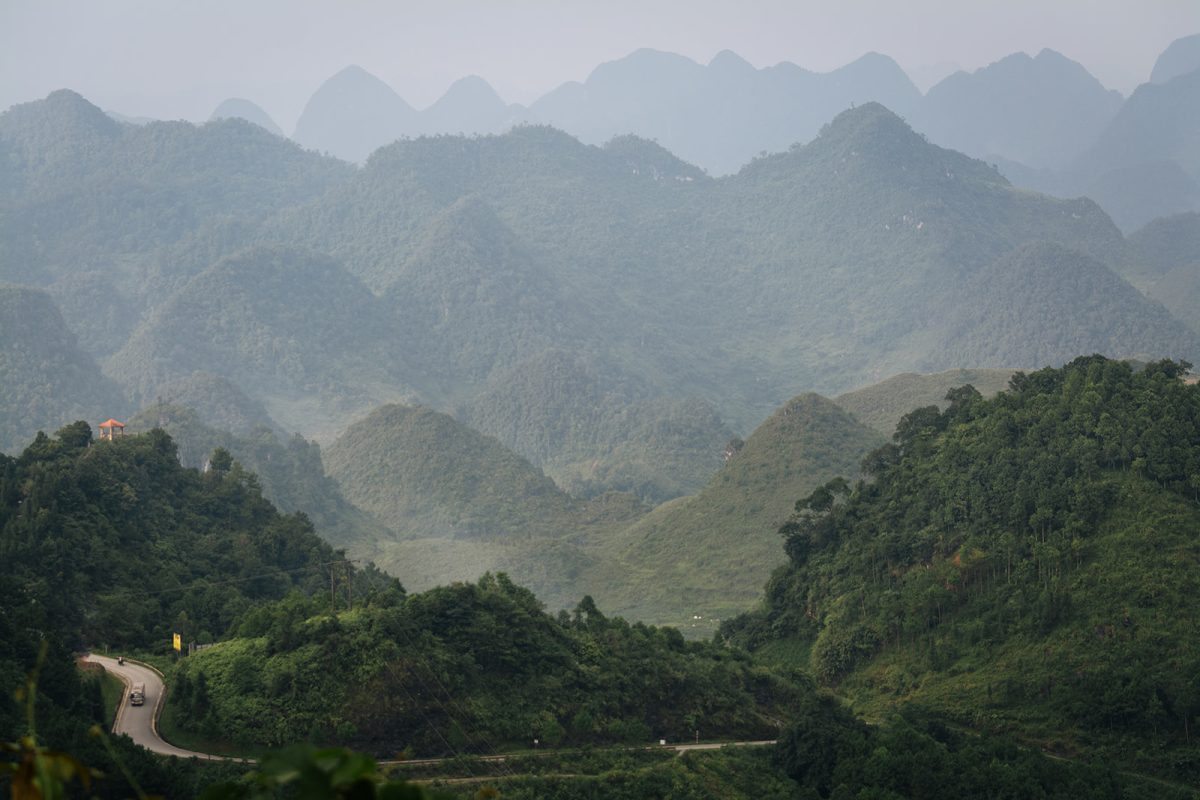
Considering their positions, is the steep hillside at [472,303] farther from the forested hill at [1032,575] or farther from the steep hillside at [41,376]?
the forested hill at [1032,575]

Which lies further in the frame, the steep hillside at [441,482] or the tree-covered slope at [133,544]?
the steep hillside at [441,482]

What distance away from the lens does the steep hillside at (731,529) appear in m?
62.5

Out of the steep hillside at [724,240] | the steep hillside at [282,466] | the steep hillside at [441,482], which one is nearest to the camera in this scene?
the steep hillside at [282,466]

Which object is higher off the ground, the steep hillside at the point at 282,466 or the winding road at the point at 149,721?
the steep hillside at the point at 282,466

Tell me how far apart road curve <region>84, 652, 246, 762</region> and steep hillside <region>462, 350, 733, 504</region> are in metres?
64.5

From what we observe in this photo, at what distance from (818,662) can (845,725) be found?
35.7ft

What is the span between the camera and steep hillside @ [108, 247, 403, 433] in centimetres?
12531

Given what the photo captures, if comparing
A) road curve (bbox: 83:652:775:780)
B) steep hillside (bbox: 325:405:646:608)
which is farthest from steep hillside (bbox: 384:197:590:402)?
road curve (bbox: 83:652:775:780)

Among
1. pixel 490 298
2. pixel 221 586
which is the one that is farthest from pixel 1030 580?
pixel 490 298

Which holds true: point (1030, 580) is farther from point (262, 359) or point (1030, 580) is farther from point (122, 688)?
point (262, 359)

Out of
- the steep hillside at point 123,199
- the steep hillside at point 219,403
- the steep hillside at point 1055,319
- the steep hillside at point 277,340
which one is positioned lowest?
the steep hillside at point 219,403

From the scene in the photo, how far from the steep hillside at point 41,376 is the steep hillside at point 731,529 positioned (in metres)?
48.2

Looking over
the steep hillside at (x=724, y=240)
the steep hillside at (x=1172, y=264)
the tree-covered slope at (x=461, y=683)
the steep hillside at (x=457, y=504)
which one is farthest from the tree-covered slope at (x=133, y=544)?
the steep hillside at (x=1172, y=264)

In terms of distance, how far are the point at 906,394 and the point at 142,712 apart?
235 ft
